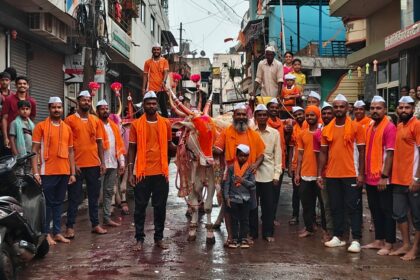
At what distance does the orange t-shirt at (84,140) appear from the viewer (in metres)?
7.95

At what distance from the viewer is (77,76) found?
1591 cm

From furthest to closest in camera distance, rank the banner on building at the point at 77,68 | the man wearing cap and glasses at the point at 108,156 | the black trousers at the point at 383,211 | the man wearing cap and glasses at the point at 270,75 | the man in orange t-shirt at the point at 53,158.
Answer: the banner on building at the point at 77,68
the man wearing cap and glasses at the point at 270,75
the man wearing cap and glasses at the point at 108,156
the man in orange t-shirt at the point at 53,158
the black trousers at the point at 383,211

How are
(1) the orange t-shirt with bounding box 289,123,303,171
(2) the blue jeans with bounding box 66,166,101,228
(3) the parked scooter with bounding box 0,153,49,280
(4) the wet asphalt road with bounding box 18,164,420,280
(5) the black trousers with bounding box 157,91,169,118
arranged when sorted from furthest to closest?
(5) the black trousers with bounding box 157,91,169,118 → (1) the orange t-shirt with bounding box 289,123,303,171 → (2) the blue jeans with bounding box 66,166,101,228 → (4) the wet asphalt road with bounding box 18,164,420,280 → (3) the parked scooter with bounding box 0,153,49,280

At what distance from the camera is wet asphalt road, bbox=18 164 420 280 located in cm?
604

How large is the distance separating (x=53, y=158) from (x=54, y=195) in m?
0.54

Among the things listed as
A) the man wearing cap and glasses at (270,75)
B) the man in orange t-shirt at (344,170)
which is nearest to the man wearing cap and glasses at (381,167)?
the man in orange t-shirt at (344,170)

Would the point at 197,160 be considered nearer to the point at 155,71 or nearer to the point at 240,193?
the point at 240,193

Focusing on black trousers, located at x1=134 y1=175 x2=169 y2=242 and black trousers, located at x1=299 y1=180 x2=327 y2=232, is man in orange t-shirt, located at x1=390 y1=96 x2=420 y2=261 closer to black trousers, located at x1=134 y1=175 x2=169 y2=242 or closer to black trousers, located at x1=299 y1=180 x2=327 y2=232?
black trousers, located at x1=299 y1=180 x2=327 y2=232

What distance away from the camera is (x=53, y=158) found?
7320 mm

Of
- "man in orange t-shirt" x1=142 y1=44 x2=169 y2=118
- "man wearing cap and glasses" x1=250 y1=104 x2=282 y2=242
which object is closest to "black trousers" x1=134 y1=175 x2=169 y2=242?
"man wearing cap and glasses" x1=250 y1=104 x2=282 y2=242

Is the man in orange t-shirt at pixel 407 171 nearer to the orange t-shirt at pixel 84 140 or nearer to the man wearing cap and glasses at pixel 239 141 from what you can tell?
the man wearing cap and glasses at pixel 239 141

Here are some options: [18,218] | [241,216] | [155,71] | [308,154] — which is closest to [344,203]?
[308,154]

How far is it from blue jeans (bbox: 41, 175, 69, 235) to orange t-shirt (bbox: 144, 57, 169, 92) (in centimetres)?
434

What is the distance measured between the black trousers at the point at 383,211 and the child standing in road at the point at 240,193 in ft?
5.45
